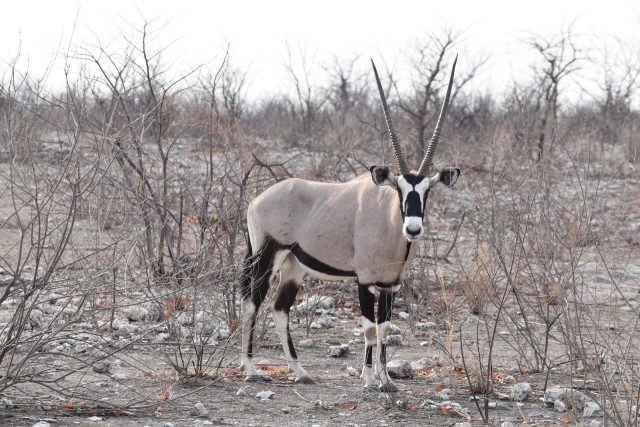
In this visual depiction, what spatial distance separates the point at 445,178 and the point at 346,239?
31.7 inches

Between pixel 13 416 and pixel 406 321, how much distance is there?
174 inches

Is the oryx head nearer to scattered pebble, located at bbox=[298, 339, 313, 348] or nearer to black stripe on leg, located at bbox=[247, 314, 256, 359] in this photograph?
black stripe on leg, located at bbox=[247, 314, 256, 359]

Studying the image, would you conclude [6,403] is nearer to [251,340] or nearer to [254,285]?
[251,340]

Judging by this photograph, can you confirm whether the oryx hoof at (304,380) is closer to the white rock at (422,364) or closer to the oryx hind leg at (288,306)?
the oryx hind leg at (288,306)

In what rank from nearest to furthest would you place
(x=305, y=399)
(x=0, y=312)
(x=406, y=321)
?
(x=305, y=399), (x=0, y=312), (x=406, y=321)

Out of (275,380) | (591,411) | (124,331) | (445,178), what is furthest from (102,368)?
(591,411)

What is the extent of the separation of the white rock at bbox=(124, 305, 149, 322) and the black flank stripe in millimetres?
1929

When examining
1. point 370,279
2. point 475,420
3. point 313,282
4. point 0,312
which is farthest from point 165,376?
point 313,282

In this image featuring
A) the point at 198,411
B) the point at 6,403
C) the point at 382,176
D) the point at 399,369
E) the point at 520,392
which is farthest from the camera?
the point at 399,369

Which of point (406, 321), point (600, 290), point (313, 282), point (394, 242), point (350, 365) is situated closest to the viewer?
point (394, 242)

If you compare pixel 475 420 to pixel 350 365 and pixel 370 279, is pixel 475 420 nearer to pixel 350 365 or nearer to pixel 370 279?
pixel 370 279

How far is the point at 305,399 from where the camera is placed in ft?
20.0

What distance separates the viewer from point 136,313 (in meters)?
8.33

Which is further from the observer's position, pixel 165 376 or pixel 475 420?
pixel 165 376
